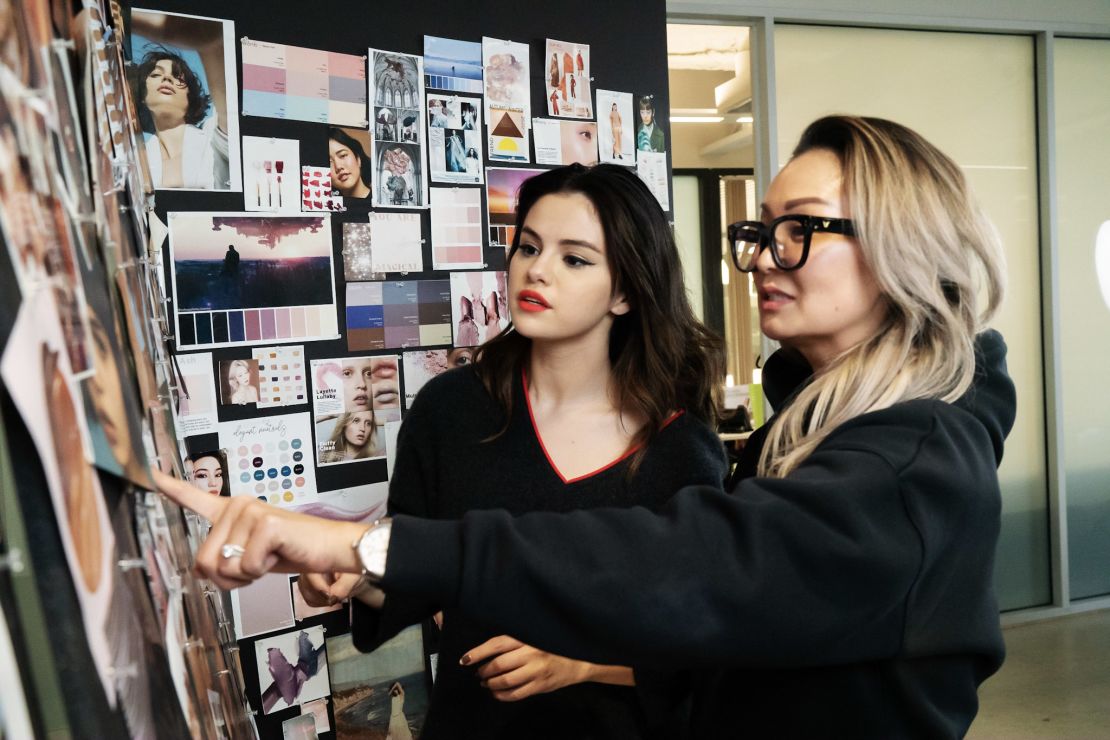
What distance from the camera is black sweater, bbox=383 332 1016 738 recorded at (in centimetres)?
77

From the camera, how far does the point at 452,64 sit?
7.66 ft

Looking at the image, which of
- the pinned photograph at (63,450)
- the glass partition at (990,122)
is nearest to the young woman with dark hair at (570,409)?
the pinned photograph at (63,450)

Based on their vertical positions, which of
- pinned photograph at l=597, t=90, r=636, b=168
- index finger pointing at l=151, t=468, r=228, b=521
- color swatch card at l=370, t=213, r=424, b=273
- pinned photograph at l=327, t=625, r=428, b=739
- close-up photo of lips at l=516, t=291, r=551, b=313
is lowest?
pinned photograph at l=327, t=625, r=428, b=739

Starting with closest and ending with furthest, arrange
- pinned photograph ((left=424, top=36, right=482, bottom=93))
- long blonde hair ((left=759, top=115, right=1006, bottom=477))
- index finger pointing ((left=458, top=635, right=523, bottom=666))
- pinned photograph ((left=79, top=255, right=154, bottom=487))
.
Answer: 1. pinned photograph ((left=79, top=255, right=154, bottom=487))
2. long blonde hair ((left=759, top=115, right=1006, bottom=477))
3. index finger pointing ((left=458, top=635, right=523, bottom=666))
4. pinned photograph ((left=424, top=36, right=482, bottom=93))

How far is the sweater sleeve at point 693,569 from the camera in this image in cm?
76

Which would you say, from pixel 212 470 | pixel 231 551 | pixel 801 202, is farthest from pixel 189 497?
pixel 212 470

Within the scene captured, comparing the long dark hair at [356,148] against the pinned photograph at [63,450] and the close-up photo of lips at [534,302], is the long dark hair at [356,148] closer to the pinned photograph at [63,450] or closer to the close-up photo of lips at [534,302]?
the close-up photo of lips at [534,302]

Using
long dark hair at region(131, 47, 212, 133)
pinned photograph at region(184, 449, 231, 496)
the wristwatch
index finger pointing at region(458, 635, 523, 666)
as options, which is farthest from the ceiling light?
the wristwatch

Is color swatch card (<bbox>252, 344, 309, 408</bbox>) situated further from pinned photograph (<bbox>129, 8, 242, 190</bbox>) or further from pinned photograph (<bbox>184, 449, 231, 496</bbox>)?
pinned photograph (<bbox>129, 8, 242, 190</bbox>)

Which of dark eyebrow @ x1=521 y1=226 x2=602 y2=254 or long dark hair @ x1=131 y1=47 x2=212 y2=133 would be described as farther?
long dark hair @ x1=131 y1=47 x2=212 y2=133

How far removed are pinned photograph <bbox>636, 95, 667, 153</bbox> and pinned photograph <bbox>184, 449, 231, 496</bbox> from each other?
1.42 metres

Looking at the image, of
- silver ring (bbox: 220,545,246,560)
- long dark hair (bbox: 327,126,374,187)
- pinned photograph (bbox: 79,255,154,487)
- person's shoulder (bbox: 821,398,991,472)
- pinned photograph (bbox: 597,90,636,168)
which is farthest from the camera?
pinned photograph (bbox: 597,90,636,168)

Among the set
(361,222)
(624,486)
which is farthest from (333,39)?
(624,486)

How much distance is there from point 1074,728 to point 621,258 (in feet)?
8.68
